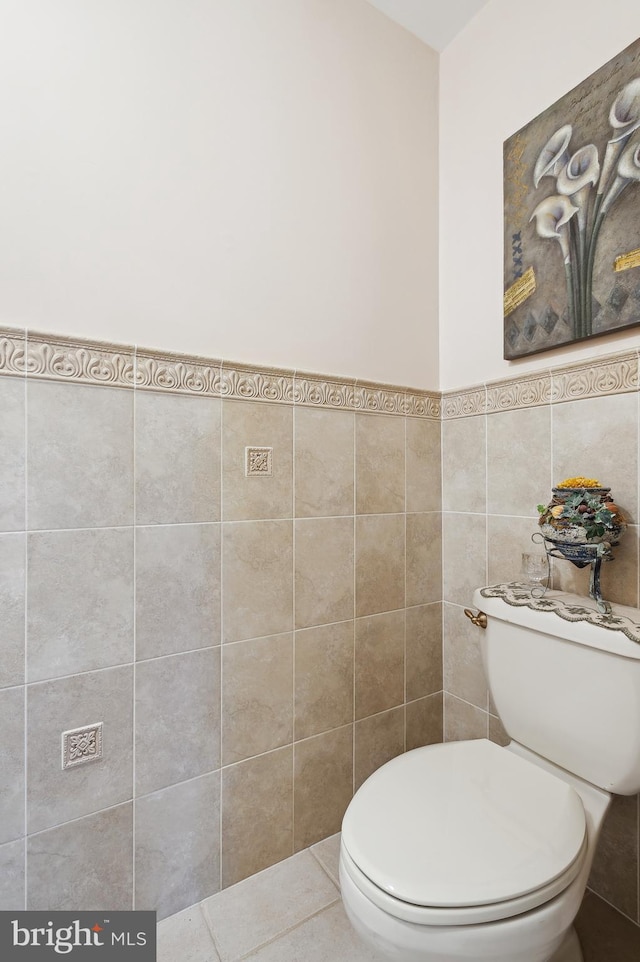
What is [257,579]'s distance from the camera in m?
1.20

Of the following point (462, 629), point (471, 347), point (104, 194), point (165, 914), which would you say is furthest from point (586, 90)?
point (165, 914)

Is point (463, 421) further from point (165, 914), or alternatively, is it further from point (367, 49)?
point (165, 914)

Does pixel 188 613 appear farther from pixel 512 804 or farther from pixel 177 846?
pixel 512 804

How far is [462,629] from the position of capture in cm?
148

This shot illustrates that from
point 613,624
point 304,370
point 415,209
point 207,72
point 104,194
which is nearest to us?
point 613,624

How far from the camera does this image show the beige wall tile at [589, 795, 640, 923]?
1067 millimetres

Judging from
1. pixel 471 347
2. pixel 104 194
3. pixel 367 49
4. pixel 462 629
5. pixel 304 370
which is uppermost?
pixel 367 49

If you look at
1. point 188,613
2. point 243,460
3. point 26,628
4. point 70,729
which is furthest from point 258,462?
point 70,729

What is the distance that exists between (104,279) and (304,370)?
52 cm

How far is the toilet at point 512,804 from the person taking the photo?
704 millimetres

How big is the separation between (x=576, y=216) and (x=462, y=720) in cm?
149

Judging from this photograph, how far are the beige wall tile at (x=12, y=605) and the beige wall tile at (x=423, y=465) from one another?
1049 millimetres

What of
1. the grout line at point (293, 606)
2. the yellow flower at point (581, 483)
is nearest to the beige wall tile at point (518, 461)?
the yellow flower at point (581, 483)

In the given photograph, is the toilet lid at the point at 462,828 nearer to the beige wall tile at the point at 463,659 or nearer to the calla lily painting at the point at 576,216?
the beige wall tile at the point at 463,659
